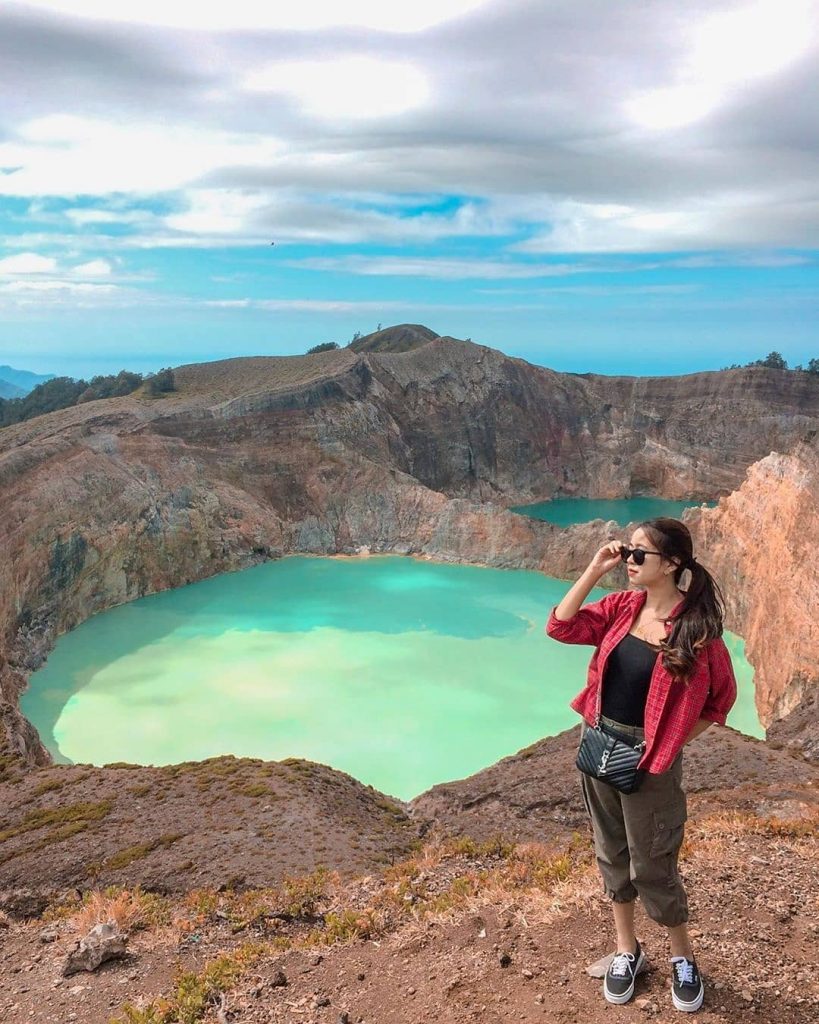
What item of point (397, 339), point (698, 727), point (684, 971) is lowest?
point (684, 971)

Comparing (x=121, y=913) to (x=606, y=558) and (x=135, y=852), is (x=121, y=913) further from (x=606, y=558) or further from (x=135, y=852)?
(x=606, y=558)

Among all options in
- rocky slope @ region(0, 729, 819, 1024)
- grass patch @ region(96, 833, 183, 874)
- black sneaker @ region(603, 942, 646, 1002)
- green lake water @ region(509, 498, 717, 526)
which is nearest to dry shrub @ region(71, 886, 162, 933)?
rocky slope @ region(0, 729, 819, 1024)

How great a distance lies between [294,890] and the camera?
845cm

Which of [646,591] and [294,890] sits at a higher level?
[646,591]

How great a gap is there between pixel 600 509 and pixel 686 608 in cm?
6010

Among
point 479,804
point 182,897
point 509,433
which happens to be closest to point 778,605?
point 479,804

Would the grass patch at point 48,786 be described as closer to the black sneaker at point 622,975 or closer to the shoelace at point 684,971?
the black sneaker at point 622,975

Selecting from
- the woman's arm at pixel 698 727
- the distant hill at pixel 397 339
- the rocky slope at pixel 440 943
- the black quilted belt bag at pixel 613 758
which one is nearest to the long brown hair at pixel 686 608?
the woman's arm at pixel 698 727

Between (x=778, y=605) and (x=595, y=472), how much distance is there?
1651 inches

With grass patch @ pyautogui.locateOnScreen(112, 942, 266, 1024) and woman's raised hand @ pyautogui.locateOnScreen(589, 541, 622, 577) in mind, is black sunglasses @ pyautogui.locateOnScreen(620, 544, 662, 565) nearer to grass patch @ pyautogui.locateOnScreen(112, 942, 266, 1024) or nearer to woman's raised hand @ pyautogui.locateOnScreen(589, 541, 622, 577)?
woman's raised hand @ pyautogui.locateOnScreen(589, 541, 622, 577)

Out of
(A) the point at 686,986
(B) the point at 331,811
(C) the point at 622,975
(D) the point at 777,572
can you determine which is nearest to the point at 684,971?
(A) the point at 686,986

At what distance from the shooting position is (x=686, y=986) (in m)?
4.39

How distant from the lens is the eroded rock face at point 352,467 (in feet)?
112

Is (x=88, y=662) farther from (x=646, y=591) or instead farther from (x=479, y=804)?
(x=646, y=591)
